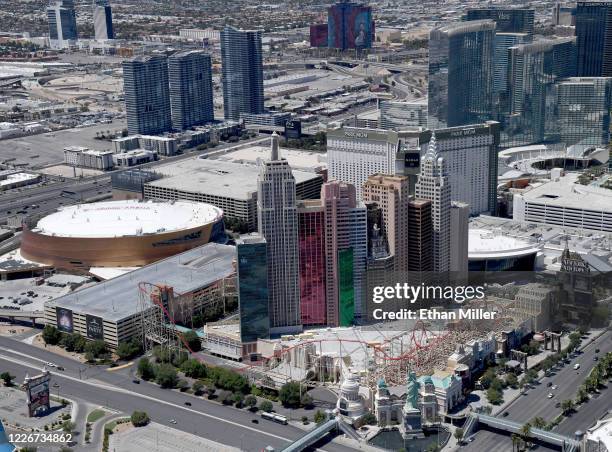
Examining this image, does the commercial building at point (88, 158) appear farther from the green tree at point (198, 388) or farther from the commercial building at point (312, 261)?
the green tree at point (198, 388)

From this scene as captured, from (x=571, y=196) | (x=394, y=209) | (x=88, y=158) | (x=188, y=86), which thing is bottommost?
(x=88, y=158)

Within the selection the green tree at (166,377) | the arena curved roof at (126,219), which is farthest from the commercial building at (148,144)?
the green tree at (166,377)

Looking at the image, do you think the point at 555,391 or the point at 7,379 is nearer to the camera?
the point at 555,391

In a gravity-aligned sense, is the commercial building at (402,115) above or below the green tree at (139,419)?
above

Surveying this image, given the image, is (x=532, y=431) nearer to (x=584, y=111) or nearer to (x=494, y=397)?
(x=494, y=397)

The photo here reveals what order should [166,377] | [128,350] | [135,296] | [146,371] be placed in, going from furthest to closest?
[135,296] → [128,350] → [146,371] → [166,377]

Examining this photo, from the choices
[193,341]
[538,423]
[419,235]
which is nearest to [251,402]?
[193,341]
